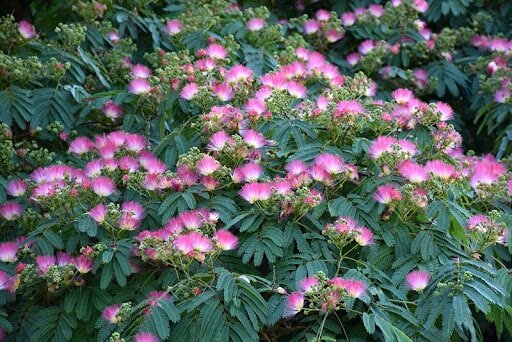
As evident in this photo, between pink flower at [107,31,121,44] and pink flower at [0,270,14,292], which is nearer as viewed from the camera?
pink flower at [0,270,14,292]

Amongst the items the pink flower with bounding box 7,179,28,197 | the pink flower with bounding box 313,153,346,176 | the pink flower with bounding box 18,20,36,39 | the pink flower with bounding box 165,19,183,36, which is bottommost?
the pink flower with bounding box 165,19,183,36

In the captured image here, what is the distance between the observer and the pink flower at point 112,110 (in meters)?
4.48

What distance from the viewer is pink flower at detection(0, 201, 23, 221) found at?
3814mm

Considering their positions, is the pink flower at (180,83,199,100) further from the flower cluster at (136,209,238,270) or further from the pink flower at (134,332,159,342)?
the pink flower at (134,332,159,342)

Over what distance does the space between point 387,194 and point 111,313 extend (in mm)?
1250

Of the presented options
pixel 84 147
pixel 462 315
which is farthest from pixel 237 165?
pixel 462 315

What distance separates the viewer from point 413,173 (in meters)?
3.41

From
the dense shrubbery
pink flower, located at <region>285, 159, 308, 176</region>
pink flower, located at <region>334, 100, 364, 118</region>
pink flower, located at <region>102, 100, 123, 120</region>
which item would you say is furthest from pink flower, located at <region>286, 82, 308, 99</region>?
pink flower, located at <region>102, 100, 123, 120</region>

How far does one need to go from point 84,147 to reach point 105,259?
109cm

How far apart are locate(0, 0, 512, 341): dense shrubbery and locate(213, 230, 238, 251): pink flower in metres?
0.01

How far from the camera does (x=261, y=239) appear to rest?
3287 mm

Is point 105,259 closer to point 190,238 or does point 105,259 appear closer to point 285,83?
point 190,238

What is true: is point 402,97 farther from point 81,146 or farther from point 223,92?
point 81,146

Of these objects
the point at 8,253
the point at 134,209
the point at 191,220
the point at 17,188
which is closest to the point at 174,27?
the point at 17,188
